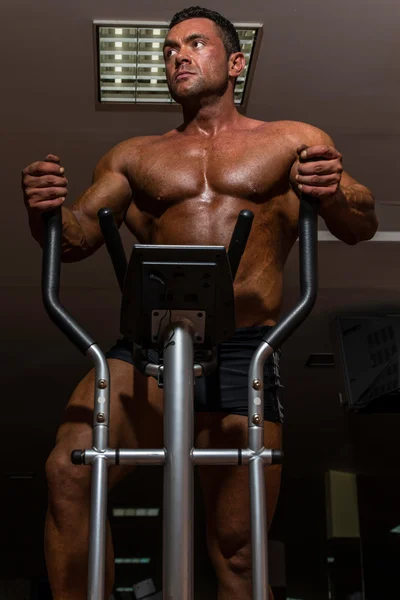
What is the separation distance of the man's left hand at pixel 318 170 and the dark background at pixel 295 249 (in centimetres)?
139

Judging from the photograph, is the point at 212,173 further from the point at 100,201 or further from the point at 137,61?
the point at 137,61

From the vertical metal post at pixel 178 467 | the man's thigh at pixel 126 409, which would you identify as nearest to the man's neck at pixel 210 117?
the man's thigh at pixel 126 409

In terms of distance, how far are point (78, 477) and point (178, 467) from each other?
35 cm

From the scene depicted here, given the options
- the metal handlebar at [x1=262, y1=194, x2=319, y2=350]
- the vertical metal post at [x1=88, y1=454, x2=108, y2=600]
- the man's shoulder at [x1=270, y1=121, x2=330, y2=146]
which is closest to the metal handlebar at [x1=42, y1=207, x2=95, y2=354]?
the vertical metal post at [x1=88, y1=454, x2=108, y2=600]

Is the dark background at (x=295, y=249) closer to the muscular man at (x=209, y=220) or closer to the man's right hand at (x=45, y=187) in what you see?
the muscular man at (x=209, y=220)

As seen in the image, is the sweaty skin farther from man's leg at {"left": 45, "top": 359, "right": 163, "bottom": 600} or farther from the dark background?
the dark background

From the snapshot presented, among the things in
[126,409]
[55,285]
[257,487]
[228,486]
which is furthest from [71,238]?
[257,487]

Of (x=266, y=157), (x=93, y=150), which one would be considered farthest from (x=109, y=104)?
(x=266, y=157)

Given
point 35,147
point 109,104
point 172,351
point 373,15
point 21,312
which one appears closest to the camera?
point 172,351

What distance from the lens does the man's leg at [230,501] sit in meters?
1.79

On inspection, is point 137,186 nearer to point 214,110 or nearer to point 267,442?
point 214,110

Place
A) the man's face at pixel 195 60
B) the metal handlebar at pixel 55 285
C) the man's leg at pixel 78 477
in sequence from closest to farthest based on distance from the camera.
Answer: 1. the metal handlebar at pixel 55 285
2. the man's leg at pixel 78 477
3. the man's face at pixel 195 60

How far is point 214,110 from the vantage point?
83.2 inches

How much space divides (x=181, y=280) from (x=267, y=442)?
1.69 feet
